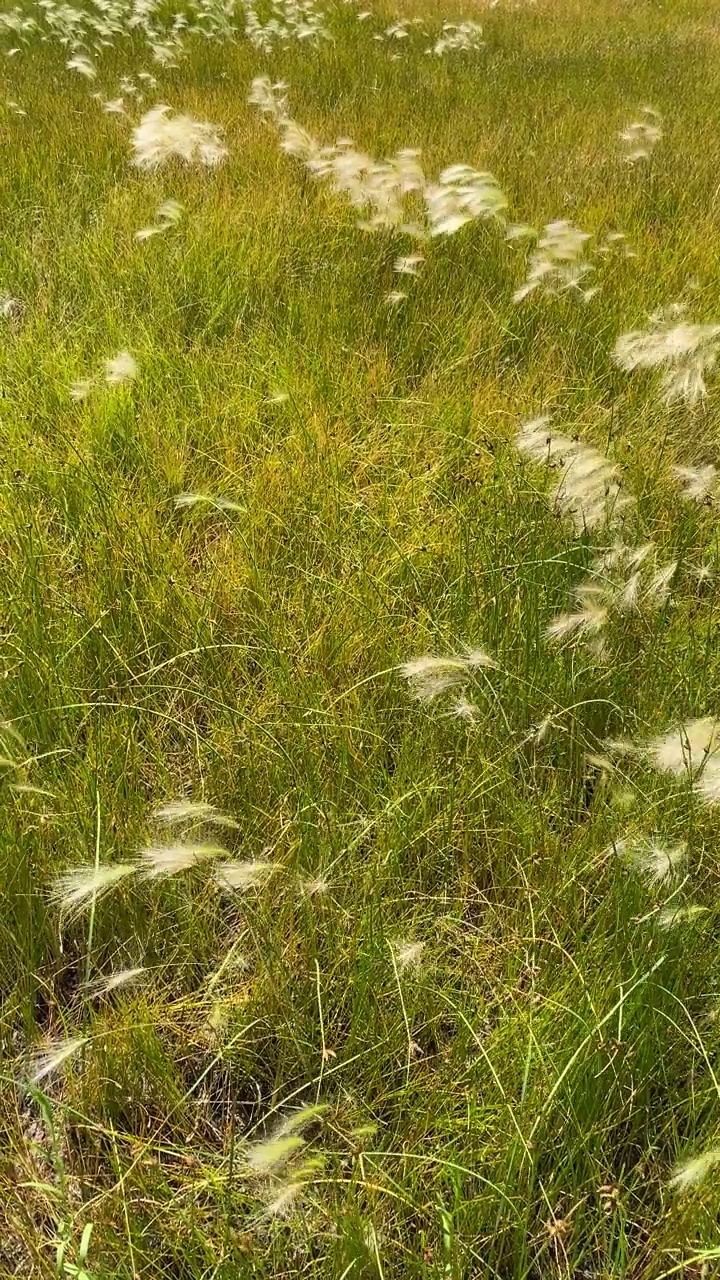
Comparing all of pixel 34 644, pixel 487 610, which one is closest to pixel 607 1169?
pixel 487 610

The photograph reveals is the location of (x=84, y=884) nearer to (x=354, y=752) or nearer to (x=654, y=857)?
(x=354, y=752)

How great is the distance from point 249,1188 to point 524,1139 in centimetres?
35

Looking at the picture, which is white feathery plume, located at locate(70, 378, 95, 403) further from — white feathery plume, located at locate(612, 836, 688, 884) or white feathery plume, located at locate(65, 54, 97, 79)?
white feathery plume, located at locate(65, 54, 97, 79)

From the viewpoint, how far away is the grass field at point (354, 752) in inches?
41.4

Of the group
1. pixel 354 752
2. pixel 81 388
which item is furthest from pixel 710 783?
pixel 81 388

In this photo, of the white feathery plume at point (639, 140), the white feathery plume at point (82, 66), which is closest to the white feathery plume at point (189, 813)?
the white feathery plume at point (639, 140)

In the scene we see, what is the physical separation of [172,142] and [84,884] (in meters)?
3.33

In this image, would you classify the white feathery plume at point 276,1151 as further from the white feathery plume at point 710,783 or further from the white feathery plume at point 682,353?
the white feathery plume at point 682,353

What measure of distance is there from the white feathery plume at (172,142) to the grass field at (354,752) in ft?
0.96

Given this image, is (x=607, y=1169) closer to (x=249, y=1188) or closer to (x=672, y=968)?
(x=672, y=968)

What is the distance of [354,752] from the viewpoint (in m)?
1.54

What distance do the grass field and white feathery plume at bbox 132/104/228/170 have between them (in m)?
0.29

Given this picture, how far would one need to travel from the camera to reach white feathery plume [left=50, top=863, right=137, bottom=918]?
113cm

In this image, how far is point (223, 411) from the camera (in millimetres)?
2389
